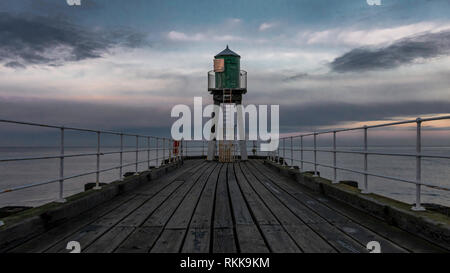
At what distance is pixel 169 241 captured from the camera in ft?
9.02

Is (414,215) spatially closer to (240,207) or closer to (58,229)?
(240,207)

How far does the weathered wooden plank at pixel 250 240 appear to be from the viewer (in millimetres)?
2555

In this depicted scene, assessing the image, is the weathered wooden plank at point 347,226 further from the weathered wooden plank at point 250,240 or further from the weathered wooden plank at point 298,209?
the weathered wooden plank at point 250,240

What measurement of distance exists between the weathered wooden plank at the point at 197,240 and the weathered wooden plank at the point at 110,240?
2.06ft

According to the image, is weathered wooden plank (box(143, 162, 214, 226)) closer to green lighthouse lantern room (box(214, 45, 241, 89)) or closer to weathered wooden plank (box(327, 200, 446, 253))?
weathered wooden plank (box(327, 200, 446, 253))

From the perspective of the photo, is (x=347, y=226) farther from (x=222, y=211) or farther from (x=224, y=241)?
(x=222, y=211)

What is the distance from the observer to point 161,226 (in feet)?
10.8

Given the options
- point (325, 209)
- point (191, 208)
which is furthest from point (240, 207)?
point (325, 209)

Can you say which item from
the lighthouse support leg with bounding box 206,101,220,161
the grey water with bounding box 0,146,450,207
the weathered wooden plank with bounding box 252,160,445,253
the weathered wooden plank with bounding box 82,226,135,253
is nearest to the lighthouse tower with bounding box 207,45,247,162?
the lighthouse support leg with bounding box 206,101,220,161

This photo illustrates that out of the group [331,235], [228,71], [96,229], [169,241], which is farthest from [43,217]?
[228,71]

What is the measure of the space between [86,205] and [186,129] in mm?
10298

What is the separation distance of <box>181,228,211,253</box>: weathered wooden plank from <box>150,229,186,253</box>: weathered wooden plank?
6 cm

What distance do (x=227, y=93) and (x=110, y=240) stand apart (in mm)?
13337
